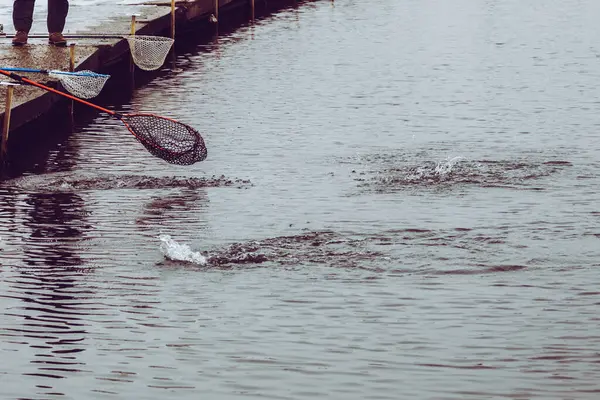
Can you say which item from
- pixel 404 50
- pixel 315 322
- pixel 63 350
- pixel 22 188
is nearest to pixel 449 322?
pixel 315 322

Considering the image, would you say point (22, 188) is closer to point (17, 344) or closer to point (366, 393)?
point (17, 344)

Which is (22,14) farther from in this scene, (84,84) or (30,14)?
(84,84)

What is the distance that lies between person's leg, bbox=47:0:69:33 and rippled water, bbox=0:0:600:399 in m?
1.97

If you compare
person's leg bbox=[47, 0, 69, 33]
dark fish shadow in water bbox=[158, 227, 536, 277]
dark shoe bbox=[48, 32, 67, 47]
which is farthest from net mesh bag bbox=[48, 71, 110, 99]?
person's leg bbox=[47, 0, 69, 33]

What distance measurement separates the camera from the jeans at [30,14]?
1080 inches

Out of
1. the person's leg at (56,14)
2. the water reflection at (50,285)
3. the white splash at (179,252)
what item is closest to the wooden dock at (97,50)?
the person's leg at (56,14)

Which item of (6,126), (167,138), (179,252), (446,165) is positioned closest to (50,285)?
(179,252)

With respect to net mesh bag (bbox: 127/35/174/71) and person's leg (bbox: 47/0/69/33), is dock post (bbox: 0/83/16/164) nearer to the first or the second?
net mesh bag (bbox: 127/35/174/71)

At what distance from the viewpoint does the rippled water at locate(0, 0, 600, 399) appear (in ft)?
38.4

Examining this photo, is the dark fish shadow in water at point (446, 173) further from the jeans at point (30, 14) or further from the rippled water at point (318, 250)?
the jeans at point (30, 14)

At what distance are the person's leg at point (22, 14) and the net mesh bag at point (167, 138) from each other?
8680mm

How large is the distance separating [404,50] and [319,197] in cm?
1538

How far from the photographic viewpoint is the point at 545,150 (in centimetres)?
Answer: 2069

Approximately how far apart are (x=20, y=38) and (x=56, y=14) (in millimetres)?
768
